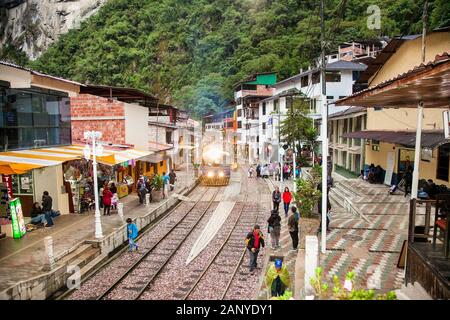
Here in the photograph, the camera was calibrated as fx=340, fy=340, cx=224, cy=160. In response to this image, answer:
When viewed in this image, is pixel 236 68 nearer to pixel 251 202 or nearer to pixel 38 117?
pixel 251 202

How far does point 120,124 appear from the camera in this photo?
24.5 m

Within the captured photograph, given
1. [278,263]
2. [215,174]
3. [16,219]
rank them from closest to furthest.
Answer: [278,263], [16,219], [215,174]

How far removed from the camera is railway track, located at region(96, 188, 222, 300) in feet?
35.1

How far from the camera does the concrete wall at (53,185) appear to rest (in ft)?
51.8

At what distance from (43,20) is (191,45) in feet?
198

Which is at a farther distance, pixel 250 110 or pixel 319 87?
pixel 250 110

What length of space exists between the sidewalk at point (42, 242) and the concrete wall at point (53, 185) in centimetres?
71

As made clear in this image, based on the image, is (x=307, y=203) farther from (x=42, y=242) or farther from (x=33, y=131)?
(x=33, y=131)

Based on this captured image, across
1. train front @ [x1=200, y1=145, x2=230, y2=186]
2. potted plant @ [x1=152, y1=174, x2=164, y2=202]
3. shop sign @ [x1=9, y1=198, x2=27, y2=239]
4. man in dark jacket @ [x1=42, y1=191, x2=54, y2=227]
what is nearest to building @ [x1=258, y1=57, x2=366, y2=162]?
train front @ [x1=200, y1=145, x2=230, y2=186]

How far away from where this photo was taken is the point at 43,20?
361ft

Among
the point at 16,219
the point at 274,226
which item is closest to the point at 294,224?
the point at 274,226

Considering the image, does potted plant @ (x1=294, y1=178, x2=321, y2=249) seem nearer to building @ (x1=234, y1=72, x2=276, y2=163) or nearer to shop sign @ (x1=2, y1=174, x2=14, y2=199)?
shop sign @ (x1=2, y1=174, x2=14, y2=199)

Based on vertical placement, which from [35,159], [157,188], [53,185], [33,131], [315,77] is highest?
[315,77]

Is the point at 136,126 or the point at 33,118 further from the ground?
the point at 33,118
